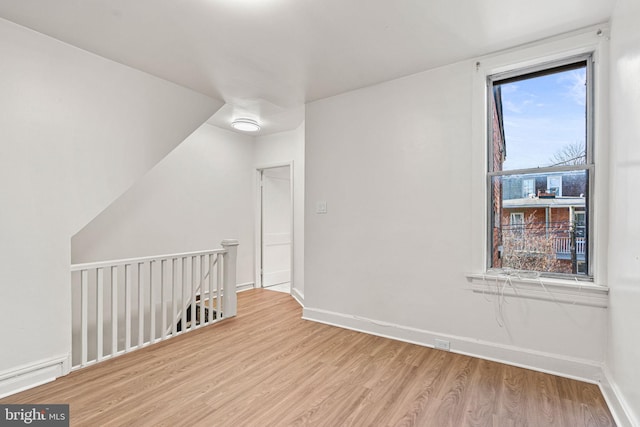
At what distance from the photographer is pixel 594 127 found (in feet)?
7.05

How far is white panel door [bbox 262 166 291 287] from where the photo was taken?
17.2 feet

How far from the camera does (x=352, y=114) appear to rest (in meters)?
3.21

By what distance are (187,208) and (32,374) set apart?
248cm

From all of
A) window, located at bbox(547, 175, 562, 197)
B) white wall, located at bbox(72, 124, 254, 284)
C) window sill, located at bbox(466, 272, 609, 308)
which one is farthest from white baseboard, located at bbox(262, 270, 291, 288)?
window, located at bbox(547, 175, 562, 197)

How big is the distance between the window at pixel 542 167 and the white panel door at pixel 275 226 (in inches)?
130

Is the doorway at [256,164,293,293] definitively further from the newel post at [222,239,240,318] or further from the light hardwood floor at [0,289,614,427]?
the light hardwood floor at [0,289,614,427]

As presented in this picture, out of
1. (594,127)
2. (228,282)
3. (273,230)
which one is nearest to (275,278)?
(273,230)

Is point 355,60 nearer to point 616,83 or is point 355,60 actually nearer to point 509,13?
point 509,13

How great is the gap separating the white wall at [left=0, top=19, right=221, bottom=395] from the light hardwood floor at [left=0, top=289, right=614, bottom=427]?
410mm

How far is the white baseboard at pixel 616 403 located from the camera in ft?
5.13

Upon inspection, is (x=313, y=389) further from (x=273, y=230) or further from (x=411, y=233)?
(x=273, y=230)

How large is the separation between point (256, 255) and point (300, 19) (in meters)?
3.81

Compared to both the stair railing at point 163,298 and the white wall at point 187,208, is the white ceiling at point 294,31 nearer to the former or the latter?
the white wall at point 187,208

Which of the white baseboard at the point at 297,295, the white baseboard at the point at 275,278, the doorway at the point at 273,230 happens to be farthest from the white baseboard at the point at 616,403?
the white baseboard at the point at 275,278
